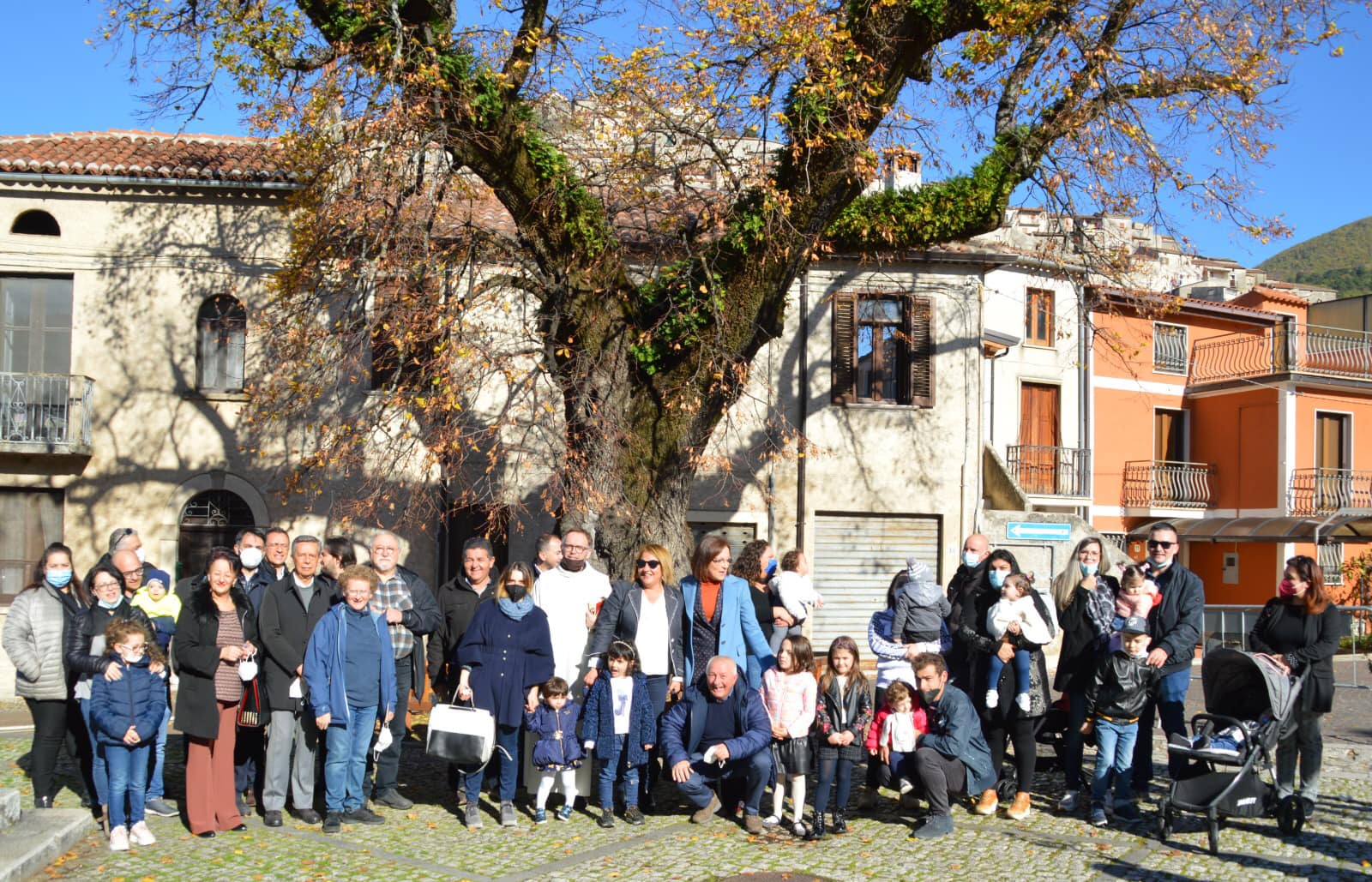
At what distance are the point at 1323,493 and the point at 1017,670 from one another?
27307 mm

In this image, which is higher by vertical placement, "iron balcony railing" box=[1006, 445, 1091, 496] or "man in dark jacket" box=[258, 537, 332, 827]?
"iron balcony railing" box=[1006, 445, 1091, 496]

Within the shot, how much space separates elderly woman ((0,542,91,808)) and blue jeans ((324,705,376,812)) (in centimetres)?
187

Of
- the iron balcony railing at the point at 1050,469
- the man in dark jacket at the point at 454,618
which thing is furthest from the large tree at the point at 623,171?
the iron balcony railing at the point at 1050,469

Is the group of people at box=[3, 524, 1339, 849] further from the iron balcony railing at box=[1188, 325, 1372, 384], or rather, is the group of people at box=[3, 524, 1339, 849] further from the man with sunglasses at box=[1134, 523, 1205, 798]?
the iron balcony railing at box=[1188, 325, 1372, 384]

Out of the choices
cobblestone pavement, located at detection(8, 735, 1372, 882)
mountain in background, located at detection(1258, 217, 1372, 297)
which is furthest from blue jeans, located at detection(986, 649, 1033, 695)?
mountain in background, located at detection(1258, 217, 1372, 297)

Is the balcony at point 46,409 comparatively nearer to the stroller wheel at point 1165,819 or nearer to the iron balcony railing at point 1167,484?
the stroller wheel at point 1165,819

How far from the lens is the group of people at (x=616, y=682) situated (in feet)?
26.2

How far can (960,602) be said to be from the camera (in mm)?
9094

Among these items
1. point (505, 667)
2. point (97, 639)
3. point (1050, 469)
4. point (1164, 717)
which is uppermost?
point (1050, 469)

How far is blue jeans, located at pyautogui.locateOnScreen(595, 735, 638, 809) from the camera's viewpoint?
834cm

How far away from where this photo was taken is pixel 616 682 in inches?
336

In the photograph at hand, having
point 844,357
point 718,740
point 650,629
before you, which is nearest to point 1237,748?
point 718,740

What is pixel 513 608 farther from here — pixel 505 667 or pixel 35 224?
pixel 35 224

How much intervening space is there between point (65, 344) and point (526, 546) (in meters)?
7.47
